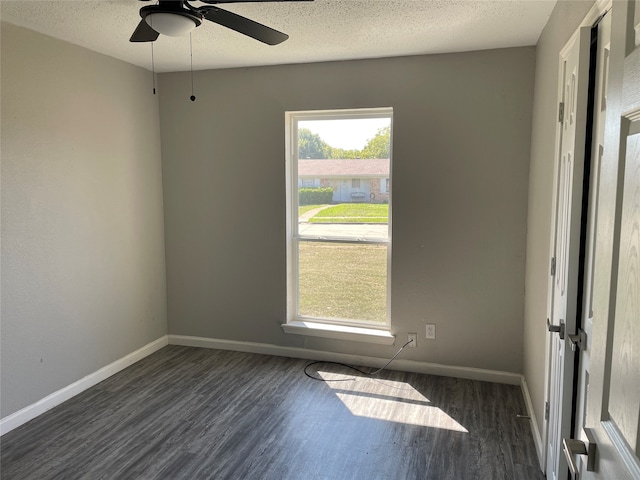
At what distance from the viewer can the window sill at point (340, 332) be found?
3.64 m

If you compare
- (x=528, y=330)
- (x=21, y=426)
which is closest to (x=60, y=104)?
(x=21, y=426)

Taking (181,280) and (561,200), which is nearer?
(561,200)

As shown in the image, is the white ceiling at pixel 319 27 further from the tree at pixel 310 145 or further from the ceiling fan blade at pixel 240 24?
the tree at pixel 310 145

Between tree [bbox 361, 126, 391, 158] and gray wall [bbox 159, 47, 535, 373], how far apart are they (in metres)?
0.16

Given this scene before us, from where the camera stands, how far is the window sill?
12.0 feet

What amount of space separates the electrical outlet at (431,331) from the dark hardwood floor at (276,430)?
1.09 feet

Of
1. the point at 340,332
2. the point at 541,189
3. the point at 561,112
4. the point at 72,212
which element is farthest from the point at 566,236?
the point at 72,212

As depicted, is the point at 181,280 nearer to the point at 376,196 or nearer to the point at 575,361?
the point at 376,196

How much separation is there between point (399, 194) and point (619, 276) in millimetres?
Answer: 2703

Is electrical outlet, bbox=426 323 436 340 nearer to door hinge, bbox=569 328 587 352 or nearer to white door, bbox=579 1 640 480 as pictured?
door hinge, bbox=569 328 587 352

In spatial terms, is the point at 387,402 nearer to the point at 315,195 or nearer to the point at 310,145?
the point at 315,195

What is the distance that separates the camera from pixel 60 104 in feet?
9.98

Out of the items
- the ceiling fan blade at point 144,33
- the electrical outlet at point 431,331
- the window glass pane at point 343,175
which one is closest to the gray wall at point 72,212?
the ceiling fan blade at point 144,33

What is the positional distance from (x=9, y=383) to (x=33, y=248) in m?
0.85
